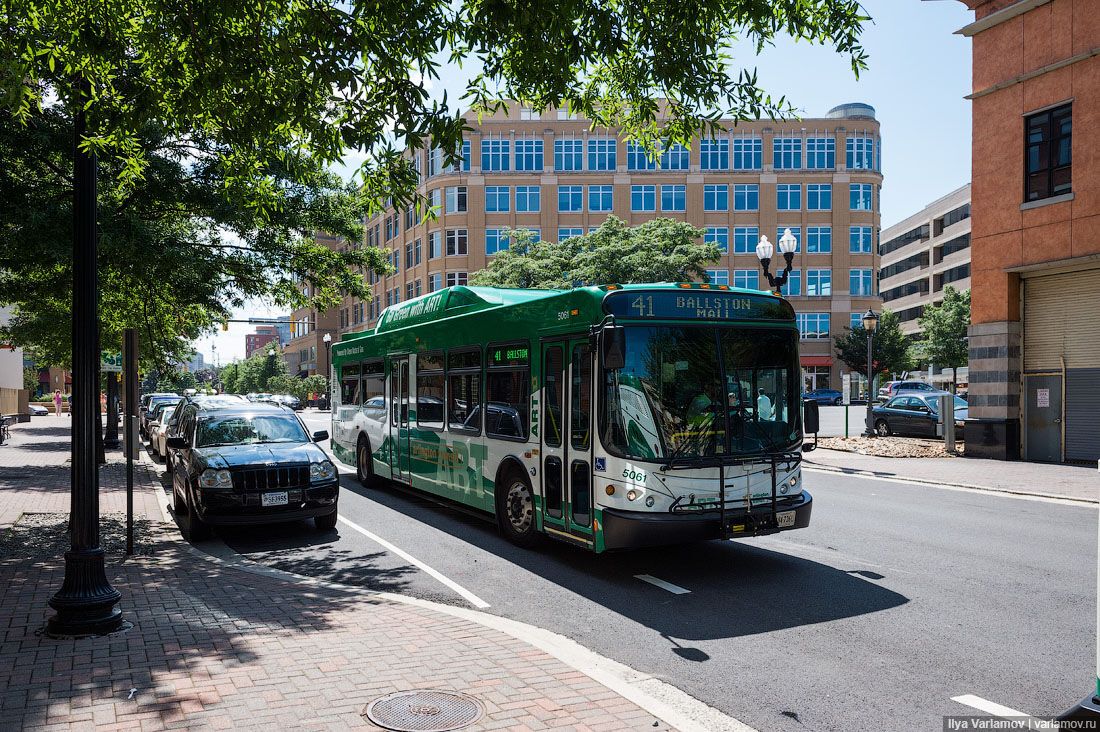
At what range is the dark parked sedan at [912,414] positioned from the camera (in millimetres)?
27312

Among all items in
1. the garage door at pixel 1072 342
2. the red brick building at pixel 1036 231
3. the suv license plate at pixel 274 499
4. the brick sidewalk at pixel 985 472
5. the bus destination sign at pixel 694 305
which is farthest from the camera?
the garage door at pixel 1072 342

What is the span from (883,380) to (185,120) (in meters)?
70.2

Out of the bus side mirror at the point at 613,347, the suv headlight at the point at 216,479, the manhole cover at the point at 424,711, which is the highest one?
the bus side mirror at the point at 613,347

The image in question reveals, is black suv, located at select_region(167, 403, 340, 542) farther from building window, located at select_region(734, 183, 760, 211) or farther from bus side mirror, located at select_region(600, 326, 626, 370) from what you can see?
building window, located at select_region(734, 183, 760, 211)

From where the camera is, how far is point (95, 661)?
17.7ft

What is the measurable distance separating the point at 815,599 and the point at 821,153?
63.6 m

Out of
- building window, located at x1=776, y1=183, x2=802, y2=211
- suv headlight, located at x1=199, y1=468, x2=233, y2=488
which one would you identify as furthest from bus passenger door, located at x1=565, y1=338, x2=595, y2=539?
building window, located at x1=776, y1=183, x2=802, y2=211

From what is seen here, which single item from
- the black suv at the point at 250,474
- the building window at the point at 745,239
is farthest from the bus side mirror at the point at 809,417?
the building window at the point at 745,239

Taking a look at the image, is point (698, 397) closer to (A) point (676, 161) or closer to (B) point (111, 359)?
(B) point (111, 359)

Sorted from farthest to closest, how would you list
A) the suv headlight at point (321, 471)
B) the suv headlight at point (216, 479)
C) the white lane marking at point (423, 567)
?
1. the suv headlight at point (321, 471)
2. the suv headlight at point (216, 479)
3. the white lane marking at point (423, 567)

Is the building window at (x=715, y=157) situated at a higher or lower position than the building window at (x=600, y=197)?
higher

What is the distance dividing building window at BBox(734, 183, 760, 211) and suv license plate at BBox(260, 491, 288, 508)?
59218 mm

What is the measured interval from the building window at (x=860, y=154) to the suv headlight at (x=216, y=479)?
63523mm

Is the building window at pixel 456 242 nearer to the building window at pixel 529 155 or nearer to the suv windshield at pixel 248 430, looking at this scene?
the building window at pixel 529 155
